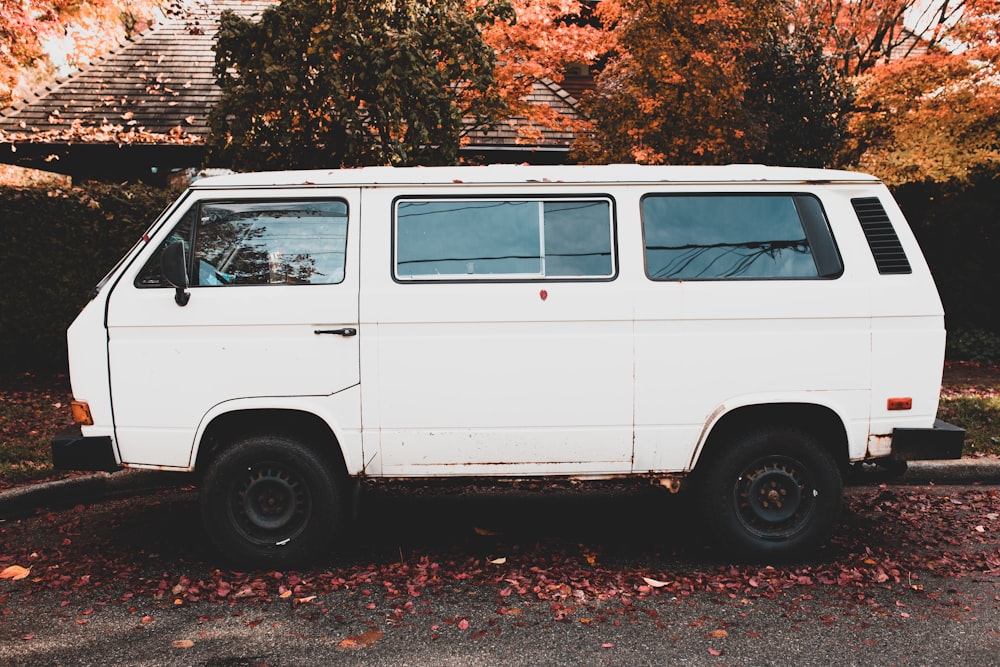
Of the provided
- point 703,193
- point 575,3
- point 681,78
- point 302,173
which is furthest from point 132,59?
point 703,193

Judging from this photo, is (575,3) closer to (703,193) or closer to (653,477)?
(703,193)

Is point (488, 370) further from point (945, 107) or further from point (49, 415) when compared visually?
point (945, 107)

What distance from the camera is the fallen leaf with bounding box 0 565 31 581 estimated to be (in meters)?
4.53

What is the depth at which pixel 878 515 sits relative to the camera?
554cm

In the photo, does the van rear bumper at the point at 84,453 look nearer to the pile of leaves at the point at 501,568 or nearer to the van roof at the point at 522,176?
the pile of leaves at the point at 501,568

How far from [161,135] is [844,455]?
572 inches

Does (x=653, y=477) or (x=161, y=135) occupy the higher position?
(x=161, y=135)

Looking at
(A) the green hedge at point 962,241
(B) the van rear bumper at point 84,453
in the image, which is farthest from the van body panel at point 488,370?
(A) the green hedge at point 962,241

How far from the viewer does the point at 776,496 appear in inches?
183

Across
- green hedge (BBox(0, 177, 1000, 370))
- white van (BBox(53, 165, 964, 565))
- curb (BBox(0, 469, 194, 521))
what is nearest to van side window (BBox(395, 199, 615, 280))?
white van (BBox(53, 165, 964, 565))

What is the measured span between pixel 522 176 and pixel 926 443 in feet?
9.10

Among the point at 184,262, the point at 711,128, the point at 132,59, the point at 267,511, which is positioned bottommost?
the point at 267,511

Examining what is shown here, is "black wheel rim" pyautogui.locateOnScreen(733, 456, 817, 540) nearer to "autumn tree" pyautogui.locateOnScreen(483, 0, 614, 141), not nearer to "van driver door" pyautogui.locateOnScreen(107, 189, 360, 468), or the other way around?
"van driver door" pyautogui.locateOnScreen(107, 189, 360, 468)

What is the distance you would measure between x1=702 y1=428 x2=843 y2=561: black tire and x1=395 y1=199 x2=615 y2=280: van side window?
4.35 feet
